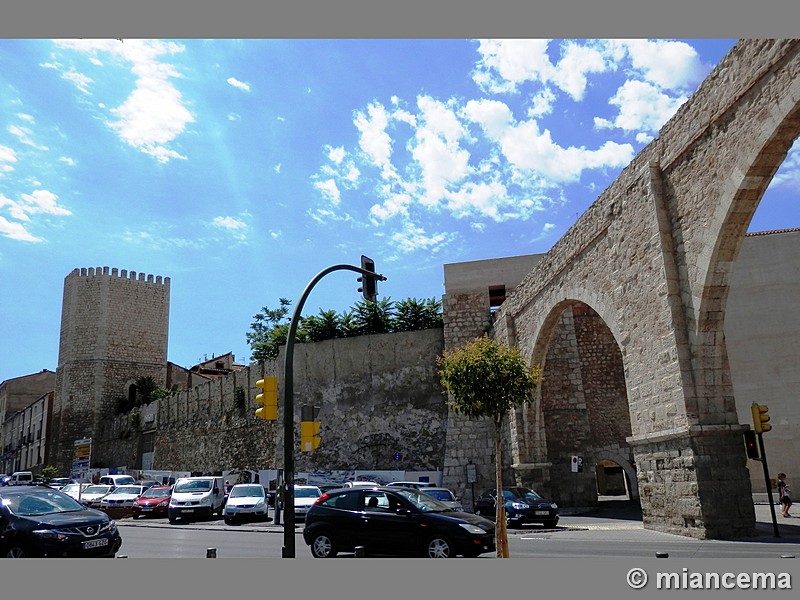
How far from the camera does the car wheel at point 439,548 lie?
29.5ft

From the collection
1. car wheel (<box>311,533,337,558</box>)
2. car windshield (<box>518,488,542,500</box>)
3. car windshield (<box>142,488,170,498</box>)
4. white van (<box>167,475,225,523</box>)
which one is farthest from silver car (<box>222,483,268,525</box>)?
car wheel (<box>311,533,337,558</box>)

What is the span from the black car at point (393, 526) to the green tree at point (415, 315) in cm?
2348

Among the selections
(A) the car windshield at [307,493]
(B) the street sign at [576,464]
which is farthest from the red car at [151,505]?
(B) the street sign at [576,464]

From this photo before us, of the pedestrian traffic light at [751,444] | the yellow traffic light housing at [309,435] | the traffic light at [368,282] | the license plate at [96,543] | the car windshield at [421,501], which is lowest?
the license plate at [96,543]

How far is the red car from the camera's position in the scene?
22766 mm

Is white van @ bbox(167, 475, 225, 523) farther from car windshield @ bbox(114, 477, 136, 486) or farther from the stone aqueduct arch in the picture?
the stone aqueduct arch

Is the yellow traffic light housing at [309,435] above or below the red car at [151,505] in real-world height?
above

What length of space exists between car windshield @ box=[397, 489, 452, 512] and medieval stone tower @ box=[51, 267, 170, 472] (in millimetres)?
44601

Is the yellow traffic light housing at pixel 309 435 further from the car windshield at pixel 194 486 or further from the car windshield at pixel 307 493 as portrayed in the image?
the car windshield at pixel 194 486

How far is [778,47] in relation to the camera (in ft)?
30.3

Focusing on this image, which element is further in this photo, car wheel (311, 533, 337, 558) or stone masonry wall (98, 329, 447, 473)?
stone masonry wall (98, 329, 447, 473)

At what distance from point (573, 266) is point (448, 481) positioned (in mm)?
11708

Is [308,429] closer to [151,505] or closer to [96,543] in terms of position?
[96,543]

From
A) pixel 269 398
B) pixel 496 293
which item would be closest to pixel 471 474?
pixel 496 293
